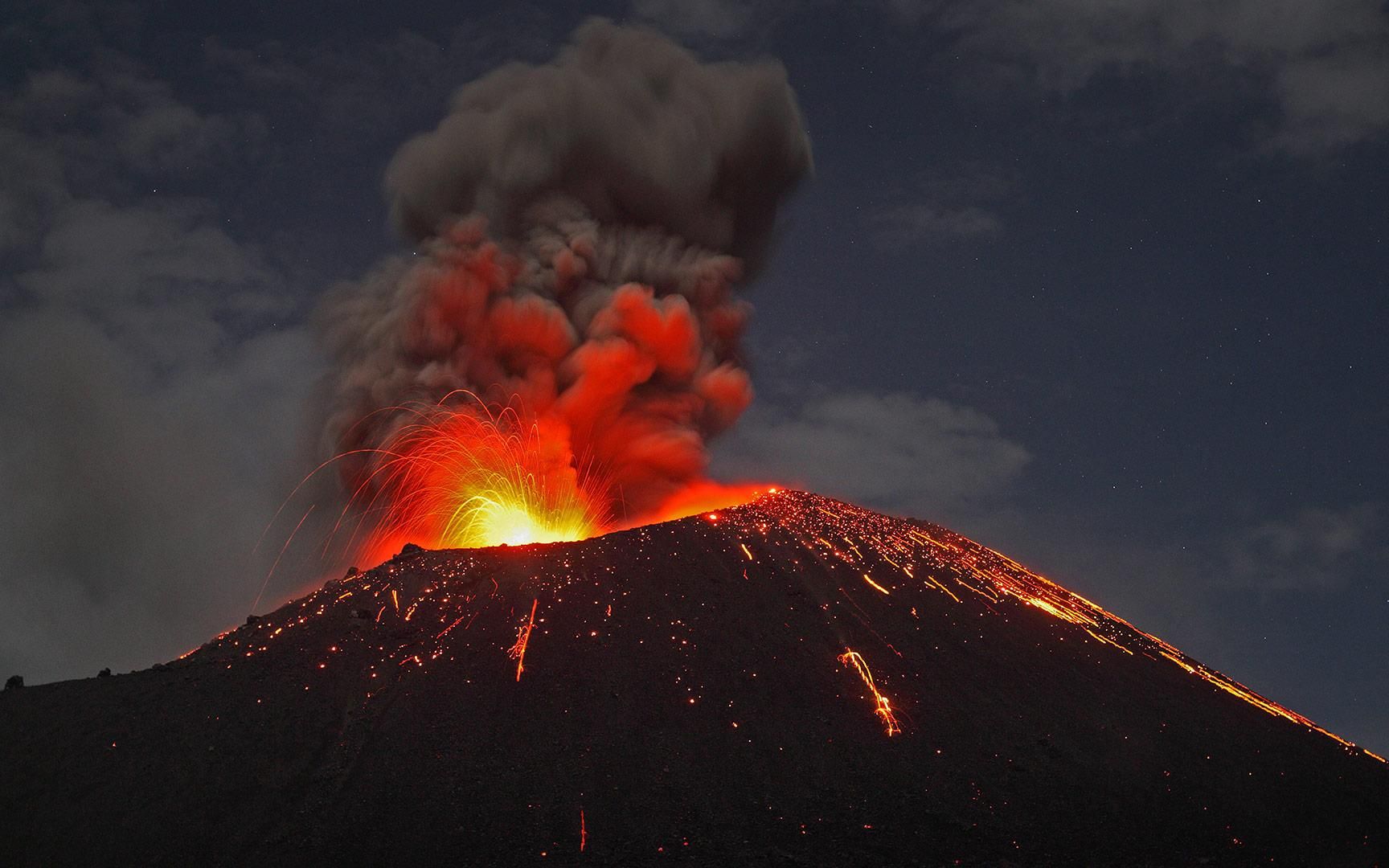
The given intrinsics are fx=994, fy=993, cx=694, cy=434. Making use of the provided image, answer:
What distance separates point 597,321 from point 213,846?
2237 cm

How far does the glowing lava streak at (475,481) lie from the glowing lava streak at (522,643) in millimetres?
9909

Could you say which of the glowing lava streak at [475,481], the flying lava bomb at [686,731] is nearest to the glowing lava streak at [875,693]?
the flying lava bomb at [686,731]

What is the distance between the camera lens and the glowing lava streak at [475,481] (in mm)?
33188

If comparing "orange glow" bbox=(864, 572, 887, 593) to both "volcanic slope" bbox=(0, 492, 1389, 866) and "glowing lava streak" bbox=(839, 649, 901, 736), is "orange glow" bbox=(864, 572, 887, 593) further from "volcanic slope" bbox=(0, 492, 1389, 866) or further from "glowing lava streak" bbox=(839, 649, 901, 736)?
"glowing lava streak" bbox=(839, 649, 901, 736)

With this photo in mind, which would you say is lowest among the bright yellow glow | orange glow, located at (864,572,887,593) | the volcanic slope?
the volcanic slope

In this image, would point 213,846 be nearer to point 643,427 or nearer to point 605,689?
point 605,689

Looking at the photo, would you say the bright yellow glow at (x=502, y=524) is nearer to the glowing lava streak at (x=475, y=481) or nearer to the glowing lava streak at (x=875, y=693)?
the glowing lava streak at (x=475, y=481)

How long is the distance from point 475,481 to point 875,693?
1637 cm

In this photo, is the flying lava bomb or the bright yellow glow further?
the bright yellow glow

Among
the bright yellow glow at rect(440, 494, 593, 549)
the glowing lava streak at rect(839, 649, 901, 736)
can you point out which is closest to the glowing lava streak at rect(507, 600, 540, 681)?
the glowing lava streak at rect(839, 649, 901, 736)

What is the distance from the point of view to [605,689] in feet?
69.8

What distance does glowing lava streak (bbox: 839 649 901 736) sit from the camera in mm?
21761

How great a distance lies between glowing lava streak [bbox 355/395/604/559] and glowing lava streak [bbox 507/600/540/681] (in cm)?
991

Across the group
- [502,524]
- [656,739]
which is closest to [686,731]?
[656,739]
